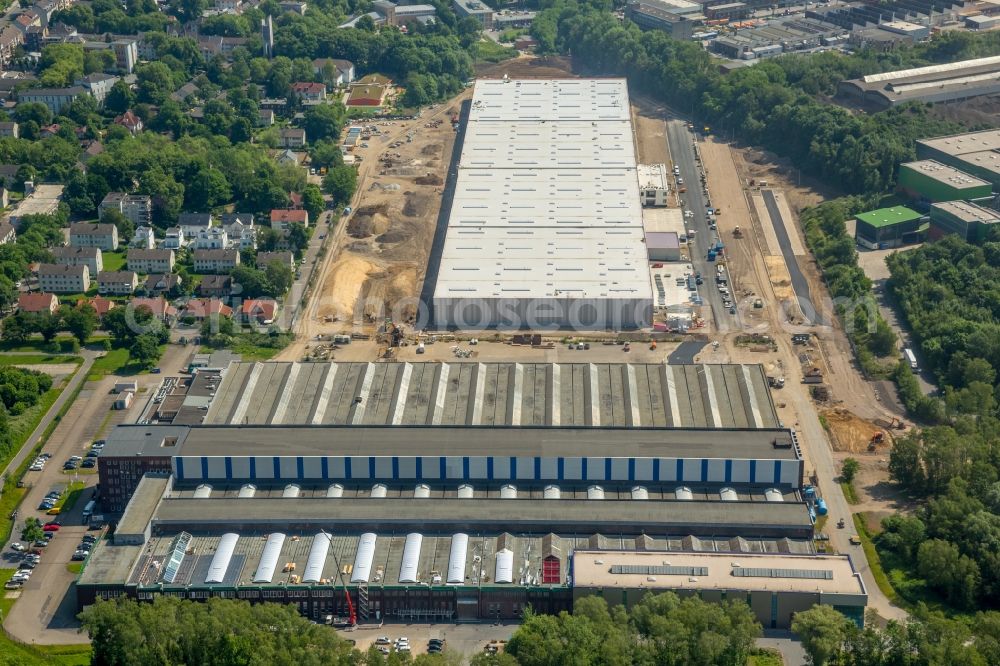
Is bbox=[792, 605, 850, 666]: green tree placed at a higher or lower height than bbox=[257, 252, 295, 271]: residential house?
higher

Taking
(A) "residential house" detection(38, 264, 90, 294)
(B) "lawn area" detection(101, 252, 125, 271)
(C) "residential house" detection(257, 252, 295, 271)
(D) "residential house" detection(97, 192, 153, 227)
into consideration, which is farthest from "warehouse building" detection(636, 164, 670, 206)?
(A) "residential house" detection(38, 264, 90, 294)

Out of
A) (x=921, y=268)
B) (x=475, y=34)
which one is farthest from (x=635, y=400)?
(x=475, y=34)

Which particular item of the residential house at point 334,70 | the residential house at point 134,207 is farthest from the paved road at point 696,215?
the residential house at point 134,207

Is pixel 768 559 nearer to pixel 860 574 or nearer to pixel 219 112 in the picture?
pixel 860 574

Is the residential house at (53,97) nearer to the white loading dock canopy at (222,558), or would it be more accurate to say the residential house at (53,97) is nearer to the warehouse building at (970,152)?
the white loading dock canopy at (222,558)

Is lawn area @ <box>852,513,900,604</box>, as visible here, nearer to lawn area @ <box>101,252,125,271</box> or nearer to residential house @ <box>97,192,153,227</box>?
lawn area @ <box>101,252,125,271</box>

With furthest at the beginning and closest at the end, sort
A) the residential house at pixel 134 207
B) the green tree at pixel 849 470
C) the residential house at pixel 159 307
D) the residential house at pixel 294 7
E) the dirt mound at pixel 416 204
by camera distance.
Result: the residential house at pixel 294 7 < the dirt mound at pixel 416 204 < the residential house at pixel 134 207 < the residential house at pixel 159 307 < the green tree at pixel 849 470
